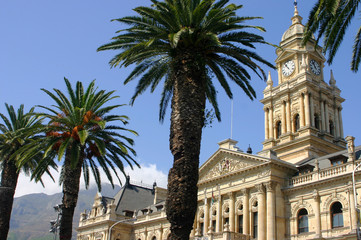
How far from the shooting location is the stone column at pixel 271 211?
4350 centimetres

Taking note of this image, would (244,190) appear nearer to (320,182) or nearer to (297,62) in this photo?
(320,182)

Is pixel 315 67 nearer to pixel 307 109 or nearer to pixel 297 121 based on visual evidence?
pixel 307 109

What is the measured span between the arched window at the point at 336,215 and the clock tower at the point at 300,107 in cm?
1445

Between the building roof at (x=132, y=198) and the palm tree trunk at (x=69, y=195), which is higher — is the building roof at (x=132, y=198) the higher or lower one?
A: the higher one

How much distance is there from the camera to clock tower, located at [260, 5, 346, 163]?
57.0m

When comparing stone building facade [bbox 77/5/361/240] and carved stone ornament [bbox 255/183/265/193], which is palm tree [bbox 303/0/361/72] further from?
carved stone ornament [bbox 255/183/265/193]

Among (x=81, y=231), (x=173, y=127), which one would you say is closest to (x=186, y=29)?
(x=173, y=127)

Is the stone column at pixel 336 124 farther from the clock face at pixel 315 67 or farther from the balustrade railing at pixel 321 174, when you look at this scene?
the balustrade railing at pixel 321 174

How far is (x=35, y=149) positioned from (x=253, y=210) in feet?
87.2

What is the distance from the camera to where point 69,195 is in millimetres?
29031

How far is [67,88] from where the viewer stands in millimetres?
31438

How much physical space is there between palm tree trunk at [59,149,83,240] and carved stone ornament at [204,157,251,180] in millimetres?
24360

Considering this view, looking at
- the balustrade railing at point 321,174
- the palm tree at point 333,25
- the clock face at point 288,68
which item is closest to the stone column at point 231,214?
the balustrade railing at point 321,174

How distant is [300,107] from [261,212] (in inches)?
804
